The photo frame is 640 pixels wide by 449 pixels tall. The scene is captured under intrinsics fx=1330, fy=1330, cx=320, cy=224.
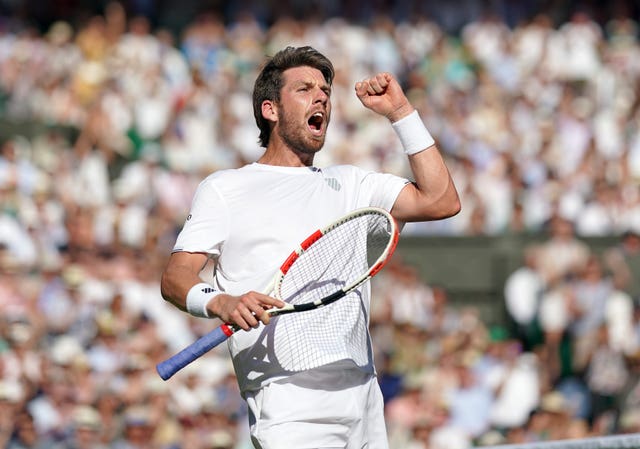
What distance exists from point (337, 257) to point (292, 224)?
21cm

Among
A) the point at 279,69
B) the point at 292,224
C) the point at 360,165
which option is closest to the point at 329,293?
the point at 292,224

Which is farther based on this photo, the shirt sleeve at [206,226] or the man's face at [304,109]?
the man's face at [304,109]

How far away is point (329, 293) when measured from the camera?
498 cm

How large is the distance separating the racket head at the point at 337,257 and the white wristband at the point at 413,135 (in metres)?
0.33

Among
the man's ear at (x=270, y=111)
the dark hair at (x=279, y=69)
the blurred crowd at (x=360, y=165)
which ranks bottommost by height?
the blurred crowd at (x=360, y=165)

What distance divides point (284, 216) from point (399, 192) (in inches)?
19.6

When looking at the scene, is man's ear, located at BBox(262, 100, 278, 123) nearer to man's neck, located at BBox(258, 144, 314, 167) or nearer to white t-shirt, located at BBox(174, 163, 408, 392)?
man's neck, located at BBox(258, 144, 314, 167)

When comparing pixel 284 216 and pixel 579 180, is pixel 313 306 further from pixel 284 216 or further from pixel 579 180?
pixel 579 180

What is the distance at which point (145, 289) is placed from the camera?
12242 millimetres

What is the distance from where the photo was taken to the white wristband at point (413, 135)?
5121 mm

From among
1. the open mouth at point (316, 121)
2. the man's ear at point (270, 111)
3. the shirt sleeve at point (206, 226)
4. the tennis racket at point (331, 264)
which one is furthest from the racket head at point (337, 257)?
the man's ear at point (270, 111)

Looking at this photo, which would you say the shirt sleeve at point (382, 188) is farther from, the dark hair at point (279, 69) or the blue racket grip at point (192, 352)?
the blue racket grip at point (192, 352)

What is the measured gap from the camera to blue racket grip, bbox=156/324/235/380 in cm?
467

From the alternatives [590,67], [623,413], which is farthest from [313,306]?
[590,67]
